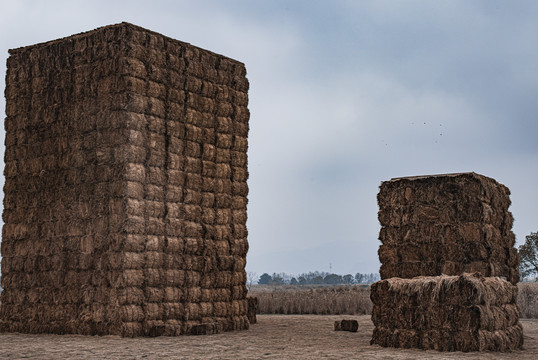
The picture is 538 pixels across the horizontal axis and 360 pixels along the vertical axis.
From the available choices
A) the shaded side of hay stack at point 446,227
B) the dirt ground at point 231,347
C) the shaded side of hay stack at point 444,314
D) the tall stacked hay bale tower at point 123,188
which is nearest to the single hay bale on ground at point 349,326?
the dirt ground at point 231,347

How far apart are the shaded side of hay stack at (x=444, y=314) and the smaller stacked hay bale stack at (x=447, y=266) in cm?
2

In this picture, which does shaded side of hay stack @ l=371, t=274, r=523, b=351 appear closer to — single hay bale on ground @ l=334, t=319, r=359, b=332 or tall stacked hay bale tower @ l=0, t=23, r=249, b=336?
single hay bale on ground @ l=334, t=319, r=359, b=332

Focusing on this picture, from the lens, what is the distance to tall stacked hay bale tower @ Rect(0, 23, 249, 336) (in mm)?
14469

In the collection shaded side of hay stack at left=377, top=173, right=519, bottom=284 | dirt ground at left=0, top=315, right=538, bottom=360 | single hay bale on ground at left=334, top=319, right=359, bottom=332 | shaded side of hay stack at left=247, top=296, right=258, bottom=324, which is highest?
shaded side of hay stack at left=377, top=173, right=519, bottom=284

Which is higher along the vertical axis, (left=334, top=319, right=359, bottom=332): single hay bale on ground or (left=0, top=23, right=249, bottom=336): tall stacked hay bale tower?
(left=0, top=23, right=249, bottom=336): tall stacked hay bale tower

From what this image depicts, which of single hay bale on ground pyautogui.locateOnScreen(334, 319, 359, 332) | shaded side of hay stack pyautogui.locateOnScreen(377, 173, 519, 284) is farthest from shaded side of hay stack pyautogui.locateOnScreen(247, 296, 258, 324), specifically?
shaded side of hay stack pyautogui.locateOnScreen(377, 173, 519, 284)

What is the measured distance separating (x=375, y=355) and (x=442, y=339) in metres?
1.29

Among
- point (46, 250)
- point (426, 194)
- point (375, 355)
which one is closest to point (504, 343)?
point (375, 355)

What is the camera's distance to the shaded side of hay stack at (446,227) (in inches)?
564

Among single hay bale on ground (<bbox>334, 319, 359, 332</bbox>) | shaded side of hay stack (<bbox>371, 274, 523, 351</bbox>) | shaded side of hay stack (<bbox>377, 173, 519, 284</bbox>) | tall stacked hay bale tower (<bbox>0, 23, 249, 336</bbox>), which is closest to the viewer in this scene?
shaded side of hay stack (<bbox>371, 274, 523, 351</bbox>)

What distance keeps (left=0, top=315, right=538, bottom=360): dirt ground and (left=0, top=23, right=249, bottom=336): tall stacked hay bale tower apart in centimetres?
78

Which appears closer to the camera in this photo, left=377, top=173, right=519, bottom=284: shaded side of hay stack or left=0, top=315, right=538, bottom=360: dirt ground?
left=0, top=315, right=538, bottom=360: dirt ground

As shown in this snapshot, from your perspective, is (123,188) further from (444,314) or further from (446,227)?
(444,314)

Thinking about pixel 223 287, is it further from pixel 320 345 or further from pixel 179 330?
pixel 320 345
